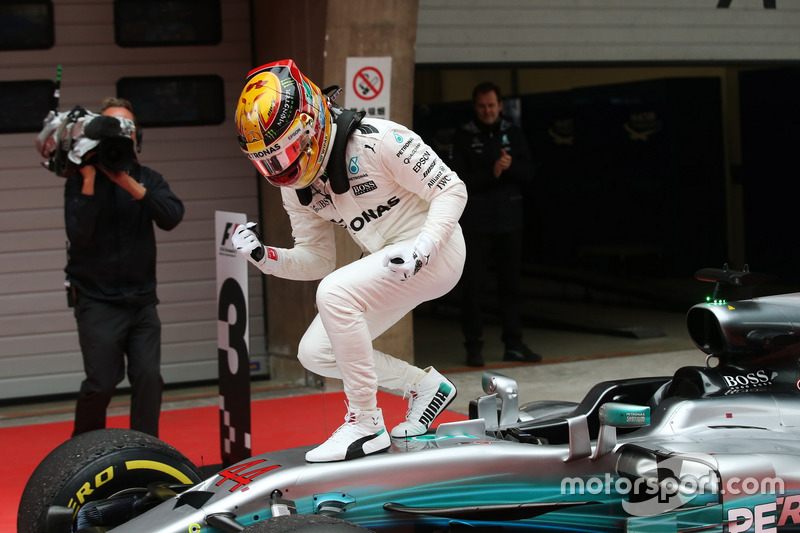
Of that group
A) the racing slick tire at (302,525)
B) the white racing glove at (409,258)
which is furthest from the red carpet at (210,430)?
the racing slick tire at (302,525)

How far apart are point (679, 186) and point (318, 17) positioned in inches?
288

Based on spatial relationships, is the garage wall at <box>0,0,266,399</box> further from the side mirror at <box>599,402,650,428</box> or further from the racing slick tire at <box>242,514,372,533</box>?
the racing slick tire at <box>242,514,372,533</box>

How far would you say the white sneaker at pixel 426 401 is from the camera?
4234 mm

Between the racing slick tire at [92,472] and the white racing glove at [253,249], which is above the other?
Result: the white racing glove at [253,249]

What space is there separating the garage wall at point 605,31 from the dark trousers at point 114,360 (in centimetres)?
382

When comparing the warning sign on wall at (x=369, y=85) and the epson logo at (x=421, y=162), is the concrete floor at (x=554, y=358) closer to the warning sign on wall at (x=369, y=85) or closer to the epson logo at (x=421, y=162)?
the warning sign on wall at (x=369, y=85)

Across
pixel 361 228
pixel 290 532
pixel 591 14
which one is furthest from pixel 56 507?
pixel 591 14

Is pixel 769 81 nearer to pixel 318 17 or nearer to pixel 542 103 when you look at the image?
pixel 542 103

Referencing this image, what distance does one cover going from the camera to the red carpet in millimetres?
6137

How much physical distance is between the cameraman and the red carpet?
0.59 meters

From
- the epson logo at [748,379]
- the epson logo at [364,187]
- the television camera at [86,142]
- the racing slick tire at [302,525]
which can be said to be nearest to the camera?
the racing slick tire at [302,525]

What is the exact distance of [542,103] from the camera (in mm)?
14086

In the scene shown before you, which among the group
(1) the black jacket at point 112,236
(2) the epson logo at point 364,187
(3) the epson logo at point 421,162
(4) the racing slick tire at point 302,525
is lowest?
(4) the racing slick tire at point 302,525

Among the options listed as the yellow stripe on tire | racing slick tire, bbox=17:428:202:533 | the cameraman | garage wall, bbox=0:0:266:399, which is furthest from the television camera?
garage wall, bbox=0:0:266:399
